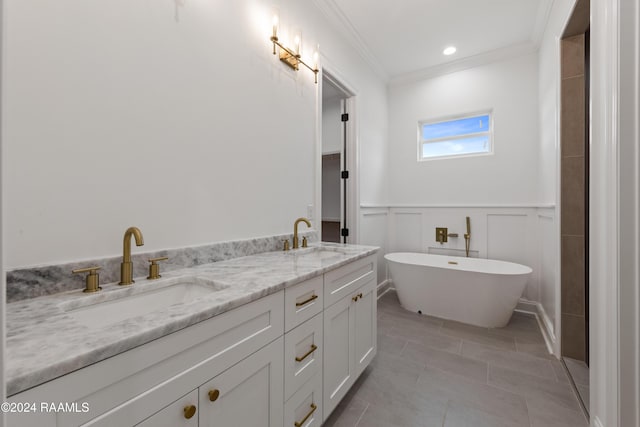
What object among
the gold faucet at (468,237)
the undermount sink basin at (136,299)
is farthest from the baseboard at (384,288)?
the undermount sink basin at (136,299)

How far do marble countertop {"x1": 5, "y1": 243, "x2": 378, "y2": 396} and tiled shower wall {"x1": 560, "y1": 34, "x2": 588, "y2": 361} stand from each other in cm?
197

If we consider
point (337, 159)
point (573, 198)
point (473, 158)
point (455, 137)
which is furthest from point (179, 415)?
point (337, 159)

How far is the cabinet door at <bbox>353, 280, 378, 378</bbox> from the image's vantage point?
1.64m

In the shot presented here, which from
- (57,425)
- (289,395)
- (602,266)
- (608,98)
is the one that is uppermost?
(608,98)

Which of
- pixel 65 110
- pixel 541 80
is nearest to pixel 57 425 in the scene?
pixel 65 110

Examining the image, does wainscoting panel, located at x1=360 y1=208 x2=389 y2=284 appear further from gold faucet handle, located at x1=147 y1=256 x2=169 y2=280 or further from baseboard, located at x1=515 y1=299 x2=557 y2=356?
gold faucet handle, located at x1=147 y1=256 x2=169 y2=280

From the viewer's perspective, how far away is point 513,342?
7.43 ft

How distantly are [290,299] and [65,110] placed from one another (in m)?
1.05

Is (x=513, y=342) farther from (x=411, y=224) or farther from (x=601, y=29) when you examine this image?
(x=601, y=29)

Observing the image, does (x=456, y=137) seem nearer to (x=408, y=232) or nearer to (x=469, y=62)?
(x=469, y=62)

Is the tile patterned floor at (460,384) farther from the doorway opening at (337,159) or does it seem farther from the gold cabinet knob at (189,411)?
the doorway opening at (337,159)

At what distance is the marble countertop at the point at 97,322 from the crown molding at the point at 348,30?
2.34m

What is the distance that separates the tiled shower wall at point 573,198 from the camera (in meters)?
1.90

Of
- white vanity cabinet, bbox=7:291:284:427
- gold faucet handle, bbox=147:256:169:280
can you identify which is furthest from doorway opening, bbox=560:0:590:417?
gold faucet handle, bbox=147:256:169:280
